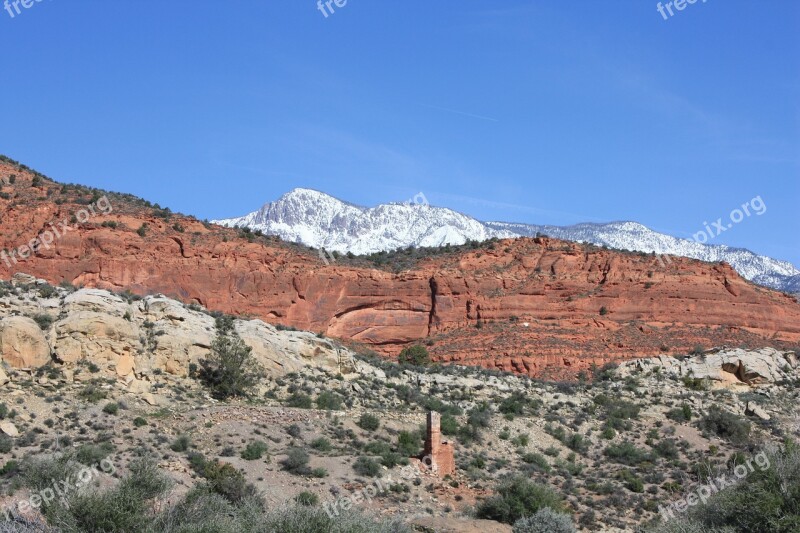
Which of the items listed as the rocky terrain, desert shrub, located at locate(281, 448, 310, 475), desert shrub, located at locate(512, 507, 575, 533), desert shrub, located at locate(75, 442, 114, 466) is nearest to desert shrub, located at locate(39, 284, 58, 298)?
the rocky terrain

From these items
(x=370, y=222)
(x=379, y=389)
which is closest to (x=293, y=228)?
(x=370, y=222)

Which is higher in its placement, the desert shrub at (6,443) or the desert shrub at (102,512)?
the desert shrub at (6,443)

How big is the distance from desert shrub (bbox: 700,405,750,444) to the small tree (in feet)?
65.0

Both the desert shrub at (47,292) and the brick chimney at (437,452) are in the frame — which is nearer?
the brick chimney at (437,452)

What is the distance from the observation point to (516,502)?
90.8ft

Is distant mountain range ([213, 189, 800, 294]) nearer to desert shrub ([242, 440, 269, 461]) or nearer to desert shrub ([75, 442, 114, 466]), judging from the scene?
desert shrub ([242, 440, 269, 461])

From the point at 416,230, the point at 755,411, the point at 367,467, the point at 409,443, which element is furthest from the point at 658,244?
the point at 367,467

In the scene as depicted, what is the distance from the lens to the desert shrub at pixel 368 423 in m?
34.8

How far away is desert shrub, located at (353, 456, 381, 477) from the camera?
3045 centimetres

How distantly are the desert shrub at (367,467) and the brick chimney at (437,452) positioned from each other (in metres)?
2.12

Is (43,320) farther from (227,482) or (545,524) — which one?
(545,524)

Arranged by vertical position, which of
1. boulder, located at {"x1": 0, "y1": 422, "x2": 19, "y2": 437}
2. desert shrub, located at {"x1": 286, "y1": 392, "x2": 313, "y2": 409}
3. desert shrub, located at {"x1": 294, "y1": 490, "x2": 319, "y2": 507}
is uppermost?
desert shrub, located at {"x1": 286, "y1": 392, "x2": 313, "y2": 409}

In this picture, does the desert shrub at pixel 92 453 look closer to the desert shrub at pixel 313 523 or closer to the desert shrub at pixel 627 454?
the desert shrub at pixel 313 523

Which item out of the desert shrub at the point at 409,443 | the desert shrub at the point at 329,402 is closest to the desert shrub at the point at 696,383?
the desert shrub at the point at 409,443
